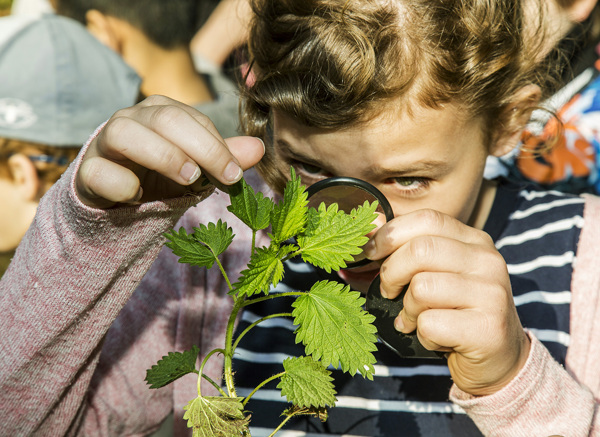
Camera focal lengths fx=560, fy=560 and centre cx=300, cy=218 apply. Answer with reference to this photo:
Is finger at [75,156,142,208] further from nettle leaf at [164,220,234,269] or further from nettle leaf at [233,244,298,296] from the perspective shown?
nettle leaf at [233,244,298,296]

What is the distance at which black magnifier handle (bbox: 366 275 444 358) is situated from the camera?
39.6 inches

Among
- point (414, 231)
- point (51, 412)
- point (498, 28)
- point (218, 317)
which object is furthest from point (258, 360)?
point (498, 28)

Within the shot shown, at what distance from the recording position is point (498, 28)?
122 cm

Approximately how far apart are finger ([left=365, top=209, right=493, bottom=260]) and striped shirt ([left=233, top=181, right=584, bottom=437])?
43 cm

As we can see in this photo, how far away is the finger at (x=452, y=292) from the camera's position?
91cm

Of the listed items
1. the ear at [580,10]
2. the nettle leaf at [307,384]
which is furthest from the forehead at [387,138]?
the ear at [580,10]

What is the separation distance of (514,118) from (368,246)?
2.05ft

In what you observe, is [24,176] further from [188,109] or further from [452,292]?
[452,292]

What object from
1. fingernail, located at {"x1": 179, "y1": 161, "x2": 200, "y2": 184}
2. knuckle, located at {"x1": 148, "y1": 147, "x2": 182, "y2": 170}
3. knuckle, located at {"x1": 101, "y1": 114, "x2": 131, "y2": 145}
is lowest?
fingernail, located at {"x1": 179, "y1": 161, "x2": 200, "y2": 184}

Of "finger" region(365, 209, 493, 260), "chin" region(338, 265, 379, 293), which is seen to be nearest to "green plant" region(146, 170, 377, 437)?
"finger" region(365, 209, 493, 260)

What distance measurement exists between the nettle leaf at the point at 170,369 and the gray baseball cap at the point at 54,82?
188cm

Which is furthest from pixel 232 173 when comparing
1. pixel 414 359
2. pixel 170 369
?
pixel 414 359

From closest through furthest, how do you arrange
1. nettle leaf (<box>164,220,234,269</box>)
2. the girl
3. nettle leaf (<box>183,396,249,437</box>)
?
nettle leaf (<box>183,396,249,437</box>) < nettle leaf (<box>164,220,234,269</box>) < the girl

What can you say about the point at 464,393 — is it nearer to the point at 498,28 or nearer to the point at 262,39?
the point at 498,28
